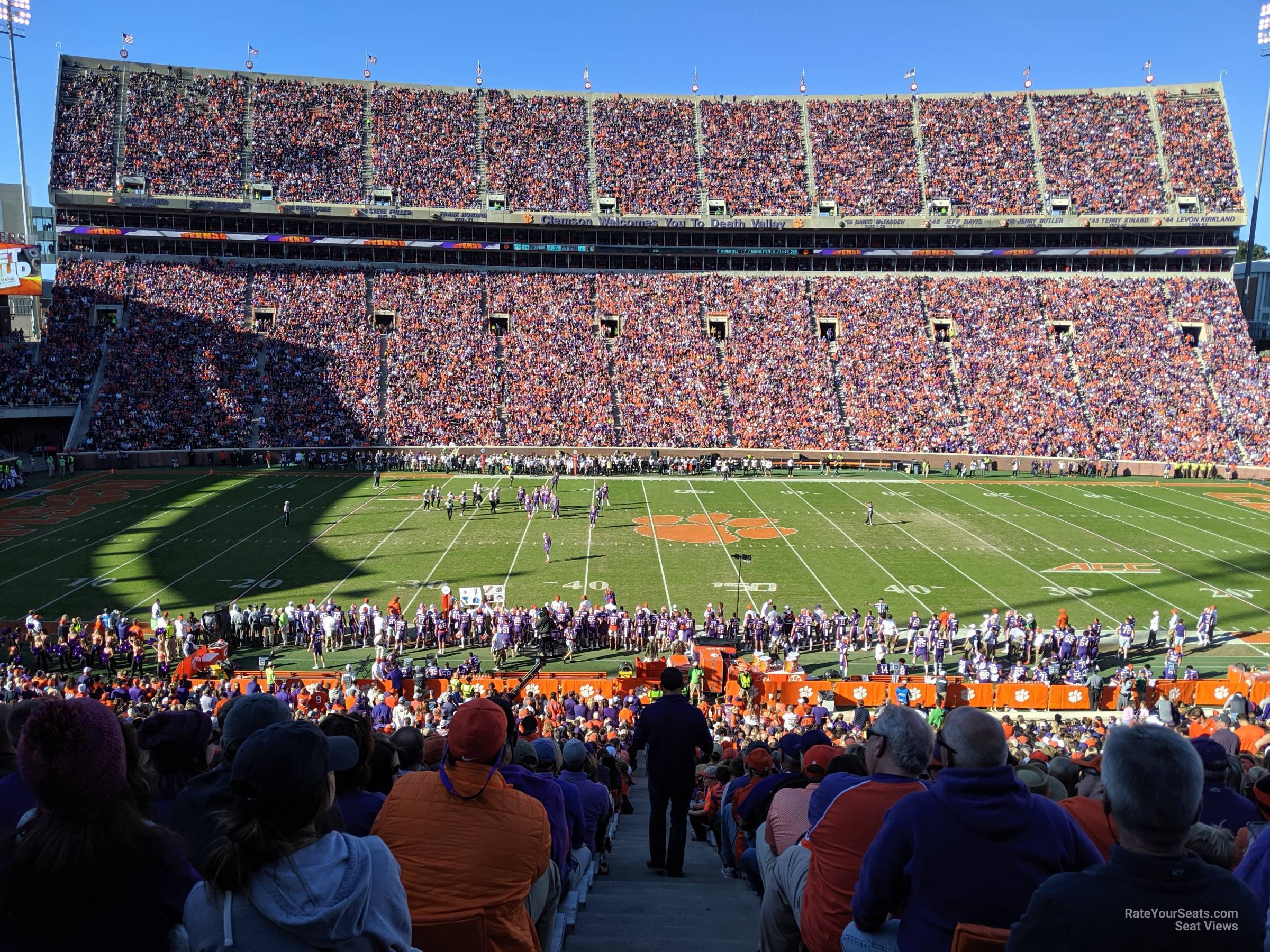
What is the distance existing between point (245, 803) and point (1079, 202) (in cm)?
6929

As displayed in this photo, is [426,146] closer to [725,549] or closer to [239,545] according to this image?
[239,545]

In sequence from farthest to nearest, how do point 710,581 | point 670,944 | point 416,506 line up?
point 416,506 < point 710,581 < point 670,944

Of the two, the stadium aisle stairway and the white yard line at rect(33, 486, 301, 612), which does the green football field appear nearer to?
the white yard line at rect(33, 486, 301, 612)

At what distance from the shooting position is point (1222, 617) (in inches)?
973

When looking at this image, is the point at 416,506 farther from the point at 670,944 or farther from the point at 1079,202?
the point at 1079,202

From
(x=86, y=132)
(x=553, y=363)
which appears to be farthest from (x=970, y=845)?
(x=86, y=132)

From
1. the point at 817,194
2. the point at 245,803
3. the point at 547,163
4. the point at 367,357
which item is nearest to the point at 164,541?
the point at 367,357

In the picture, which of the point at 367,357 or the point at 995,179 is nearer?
the point at 367,357

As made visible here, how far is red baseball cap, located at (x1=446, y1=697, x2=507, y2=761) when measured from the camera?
3.53 metres

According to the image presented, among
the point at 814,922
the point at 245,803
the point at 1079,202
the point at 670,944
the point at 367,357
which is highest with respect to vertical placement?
the point at 1079,202

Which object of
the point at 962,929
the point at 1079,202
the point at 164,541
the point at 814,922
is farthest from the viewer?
the point at 1079,202

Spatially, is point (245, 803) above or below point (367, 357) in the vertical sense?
below

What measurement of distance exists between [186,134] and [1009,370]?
180 ft

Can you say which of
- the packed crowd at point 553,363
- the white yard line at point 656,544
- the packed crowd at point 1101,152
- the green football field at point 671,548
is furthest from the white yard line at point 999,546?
the packed crowd at point 1101,152
